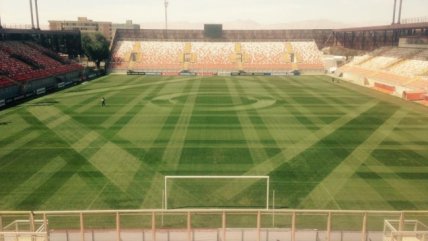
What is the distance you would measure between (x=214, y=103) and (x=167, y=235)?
1337 inches

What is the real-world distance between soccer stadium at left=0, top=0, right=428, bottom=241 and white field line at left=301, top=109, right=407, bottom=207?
139mm

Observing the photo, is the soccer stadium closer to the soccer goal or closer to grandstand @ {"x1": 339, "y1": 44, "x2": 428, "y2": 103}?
the soccer goal

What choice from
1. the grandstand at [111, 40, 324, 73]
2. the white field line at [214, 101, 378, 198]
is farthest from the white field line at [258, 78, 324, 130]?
the grandstand at [111, 40, 324, 73]

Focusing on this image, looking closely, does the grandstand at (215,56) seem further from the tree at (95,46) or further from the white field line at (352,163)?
the white field line at (352,163)

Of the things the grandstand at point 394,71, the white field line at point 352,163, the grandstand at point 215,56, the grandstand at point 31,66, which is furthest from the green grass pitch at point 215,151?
the grandstand at point 215,56

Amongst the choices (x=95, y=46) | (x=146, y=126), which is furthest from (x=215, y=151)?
(x=95, y=46)

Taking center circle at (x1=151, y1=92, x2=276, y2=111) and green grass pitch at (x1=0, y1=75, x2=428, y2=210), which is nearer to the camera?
green grass pitch at (x1=0, y1=75, x2=428, y2=210)

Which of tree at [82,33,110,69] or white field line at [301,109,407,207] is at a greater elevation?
tree at [82,33,110,69]

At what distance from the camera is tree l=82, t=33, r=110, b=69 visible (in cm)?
8488

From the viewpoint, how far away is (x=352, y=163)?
85.6ft

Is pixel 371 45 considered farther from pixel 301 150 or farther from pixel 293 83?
pixel 301 150

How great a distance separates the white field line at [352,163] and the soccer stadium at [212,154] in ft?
0.46

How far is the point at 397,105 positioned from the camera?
45781mm

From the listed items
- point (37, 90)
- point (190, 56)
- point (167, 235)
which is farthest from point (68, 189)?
point (190, 56)
